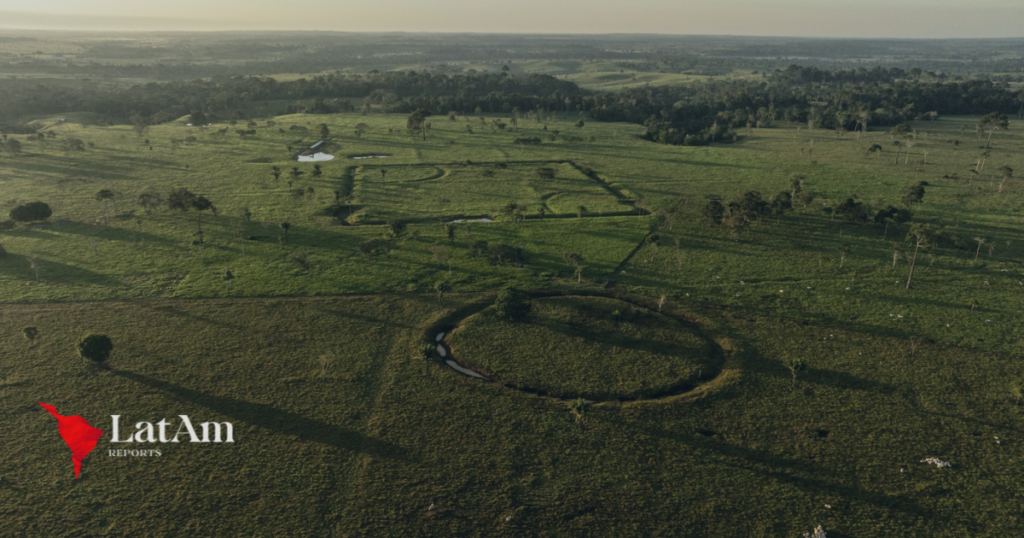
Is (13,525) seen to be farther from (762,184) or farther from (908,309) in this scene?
(762,184)

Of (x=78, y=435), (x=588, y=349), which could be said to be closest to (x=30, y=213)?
(x=78, y=435)

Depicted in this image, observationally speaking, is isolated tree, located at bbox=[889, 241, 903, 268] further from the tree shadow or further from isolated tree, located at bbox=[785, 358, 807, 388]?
the tree shadow

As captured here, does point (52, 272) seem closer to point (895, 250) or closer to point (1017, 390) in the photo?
point (1017, 390)

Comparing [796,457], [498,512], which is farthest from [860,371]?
[498,512]

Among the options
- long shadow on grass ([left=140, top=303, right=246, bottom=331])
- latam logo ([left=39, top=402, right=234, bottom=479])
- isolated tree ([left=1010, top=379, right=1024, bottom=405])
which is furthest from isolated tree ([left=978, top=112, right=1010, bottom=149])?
latam logo ([left=39, top=402, right=234, bottom=479])

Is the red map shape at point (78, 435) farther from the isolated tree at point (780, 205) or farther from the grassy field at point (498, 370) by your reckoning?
the isolated tree at point (780, 205)

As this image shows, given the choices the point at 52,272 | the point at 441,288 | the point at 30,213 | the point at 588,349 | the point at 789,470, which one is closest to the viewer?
the point at 789,470
